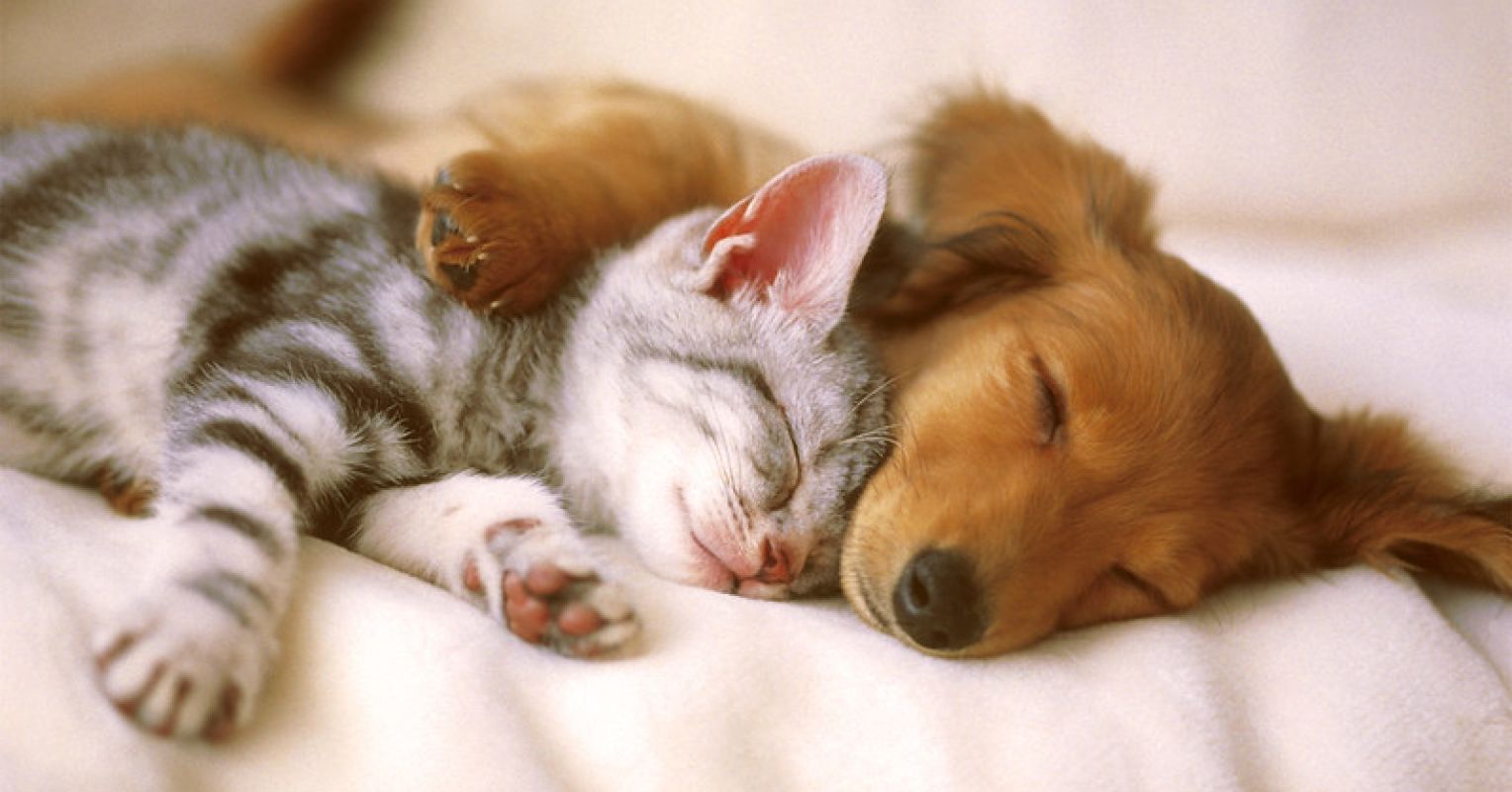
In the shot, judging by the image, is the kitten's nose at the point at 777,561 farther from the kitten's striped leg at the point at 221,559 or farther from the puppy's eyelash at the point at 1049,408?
the kitten's striped leg at the point at 221,559

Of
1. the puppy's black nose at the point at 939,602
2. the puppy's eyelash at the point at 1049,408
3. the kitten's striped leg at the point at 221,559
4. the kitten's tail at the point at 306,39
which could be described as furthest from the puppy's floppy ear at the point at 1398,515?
the kitten's tail at the point at 306,39

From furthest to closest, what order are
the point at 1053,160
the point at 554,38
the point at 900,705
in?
the point at 554,38 → the point at 1053,160 → the point at 900,705

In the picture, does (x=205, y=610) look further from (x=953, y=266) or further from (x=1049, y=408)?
(x=953, y=266)

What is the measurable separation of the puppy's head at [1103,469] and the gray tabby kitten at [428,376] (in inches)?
5.2

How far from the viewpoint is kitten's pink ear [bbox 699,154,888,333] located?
1319 millimetres

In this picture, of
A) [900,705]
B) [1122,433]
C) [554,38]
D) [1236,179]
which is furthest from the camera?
[554,38]

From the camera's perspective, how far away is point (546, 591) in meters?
1.06

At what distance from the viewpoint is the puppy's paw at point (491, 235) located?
4.42 feet

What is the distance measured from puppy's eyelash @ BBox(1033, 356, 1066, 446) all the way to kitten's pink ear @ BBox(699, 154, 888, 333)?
26 centimetres

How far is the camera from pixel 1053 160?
1.71 meters

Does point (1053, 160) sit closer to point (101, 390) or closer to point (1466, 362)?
point (1466, 362)

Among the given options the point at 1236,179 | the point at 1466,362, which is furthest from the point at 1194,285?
the point at 1236,179

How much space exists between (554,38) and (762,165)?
808 mm

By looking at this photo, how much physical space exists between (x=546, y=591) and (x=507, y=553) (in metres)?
0.10
